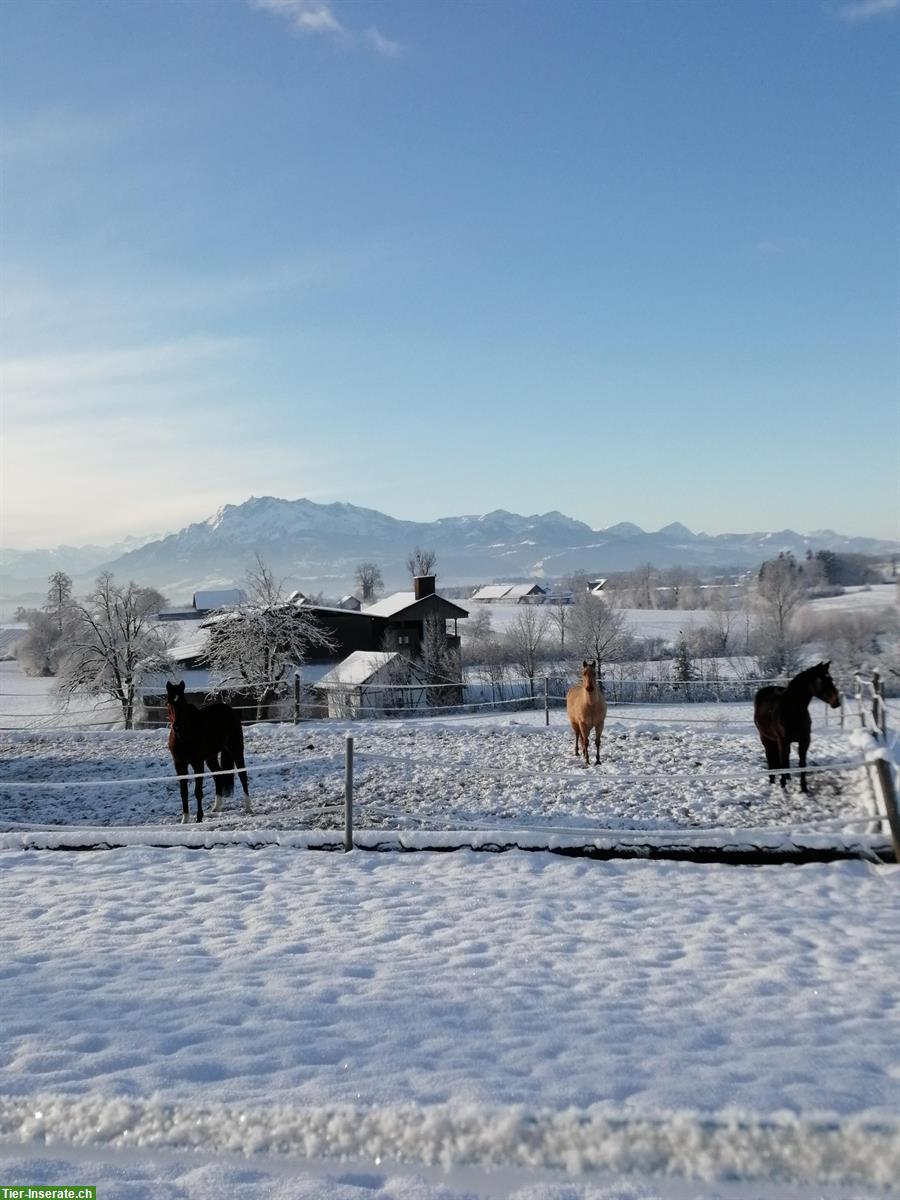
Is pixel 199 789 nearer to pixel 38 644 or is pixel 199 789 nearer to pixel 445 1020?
pixel 445 1020

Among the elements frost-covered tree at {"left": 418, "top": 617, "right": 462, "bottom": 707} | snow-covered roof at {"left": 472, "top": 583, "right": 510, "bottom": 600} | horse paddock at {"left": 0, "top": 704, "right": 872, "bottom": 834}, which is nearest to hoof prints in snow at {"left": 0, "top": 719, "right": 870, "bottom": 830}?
horse paddock at {"left": 0, "top": 704, "right": 872, "bottom": 834}

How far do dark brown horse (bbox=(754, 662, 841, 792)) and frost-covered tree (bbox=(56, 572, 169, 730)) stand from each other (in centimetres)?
2987

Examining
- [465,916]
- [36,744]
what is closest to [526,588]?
[36,744]

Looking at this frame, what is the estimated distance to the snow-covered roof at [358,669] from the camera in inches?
1332

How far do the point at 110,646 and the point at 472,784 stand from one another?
29962 millimetres

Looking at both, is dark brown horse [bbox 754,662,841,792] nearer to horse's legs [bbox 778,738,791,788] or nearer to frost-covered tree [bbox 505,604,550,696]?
horse's legs [bbox 778,738,791,788]

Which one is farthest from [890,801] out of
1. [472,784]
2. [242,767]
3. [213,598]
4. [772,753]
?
[213,598]

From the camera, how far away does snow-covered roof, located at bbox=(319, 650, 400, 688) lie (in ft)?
111

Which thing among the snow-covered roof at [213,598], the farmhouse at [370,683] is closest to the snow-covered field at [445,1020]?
the farmhouse at [370,683]

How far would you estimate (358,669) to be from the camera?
35.2 m

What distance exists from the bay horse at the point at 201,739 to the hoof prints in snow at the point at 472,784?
35 centimetres

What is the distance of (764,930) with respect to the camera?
5.43 metres

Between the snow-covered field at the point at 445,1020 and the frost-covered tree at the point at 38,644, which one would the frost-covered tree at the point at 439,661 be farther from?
the frost-covered tree at the point at 38,644

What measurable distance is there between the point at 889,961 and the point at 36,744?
53.3 feet
